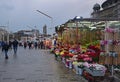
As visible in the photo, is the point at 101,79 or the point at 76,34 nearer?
the point at 101,79

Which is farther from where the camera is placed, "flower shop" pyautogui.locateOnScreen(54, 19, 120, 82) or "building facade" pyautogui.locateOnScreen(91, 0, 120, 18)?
"building facade" pyautogui.locateOnScreen(91, 0, 120, 18)

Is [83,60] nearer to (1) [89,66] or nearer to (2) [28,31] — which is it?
(1) [89,66]

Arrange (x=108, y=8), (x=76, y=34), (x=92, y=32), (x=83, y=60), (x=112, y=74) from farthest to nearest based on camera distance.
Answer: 1. (x=108, y=8)
2. (x=76, y=34)
3. (x=92, y=32)
4. (x=83, y=60)
5. (x=112, y=74)

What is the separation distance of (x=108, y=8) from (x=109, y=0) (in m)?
2.34

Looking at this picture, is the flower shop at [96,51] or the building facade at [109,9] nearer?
the flower shop at [96,51]

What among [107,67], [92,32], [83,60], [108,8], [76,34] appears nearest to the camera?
[107,67]

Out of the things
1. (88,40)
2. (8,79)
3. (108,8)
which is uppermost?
(108,8)

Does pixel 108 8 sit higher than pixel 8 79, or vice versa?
pixel 108 8

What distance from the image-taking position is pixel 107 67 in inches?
742

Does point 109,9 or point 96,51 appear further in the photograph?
point 109,9

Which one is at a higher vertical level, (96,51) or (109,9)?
(109,9)

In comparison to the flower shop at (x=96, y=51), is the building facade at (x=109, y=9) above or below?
above

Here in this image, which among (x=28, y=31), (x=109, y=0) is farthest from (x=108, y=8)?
(x=28, y=31)

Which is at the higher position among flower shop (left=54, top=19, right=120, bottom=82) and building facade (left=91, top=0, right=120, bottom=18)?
building facade (left=91, top=0, right=120, bottom=18)
